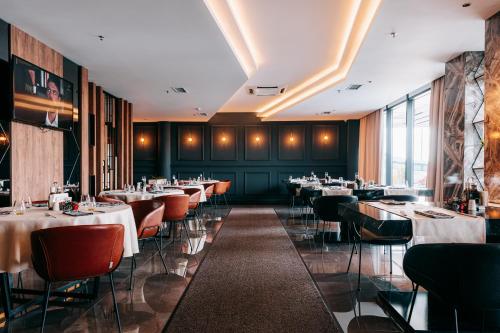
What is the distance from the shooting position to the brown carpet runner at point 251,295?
8.26 ft

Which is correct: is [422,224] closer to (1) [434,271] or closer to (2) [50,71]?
(1) [434,271]

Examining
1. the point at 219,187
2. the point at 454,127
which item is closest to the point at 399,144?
the point at 454,127

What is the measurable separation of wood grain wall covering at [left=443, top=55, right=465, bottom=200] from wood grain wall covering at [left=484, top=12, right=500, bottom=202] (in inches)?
39.9

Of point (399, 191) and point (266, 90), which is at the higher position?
point (266, 90)

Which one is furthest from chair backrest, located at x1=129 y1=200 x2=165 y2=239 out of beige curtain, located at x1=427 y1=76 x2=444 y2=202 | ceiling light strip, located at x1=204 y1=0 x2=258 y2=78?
beige curtain, located at x1=427 y1=76 x2=444 y2=202

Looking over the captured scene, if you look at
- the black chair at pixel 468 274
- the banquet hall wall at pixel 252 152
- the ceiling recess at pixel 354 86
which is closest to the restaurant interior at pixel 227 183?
the black chair at pixel 468 274

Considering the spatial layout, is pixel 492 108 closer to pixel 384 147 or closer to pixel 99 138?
pixel 384 147

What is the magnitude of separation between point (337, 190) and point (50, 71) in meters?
4.89

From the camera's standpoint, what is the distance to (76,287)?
10.7 ft

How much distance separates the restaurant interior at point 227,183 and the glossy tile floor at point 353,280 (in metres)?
0.02

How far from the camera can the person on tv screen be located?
16.3ft

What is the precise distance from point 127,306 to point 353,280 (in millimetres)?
2146

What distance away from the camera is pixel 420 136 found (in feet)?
27.1

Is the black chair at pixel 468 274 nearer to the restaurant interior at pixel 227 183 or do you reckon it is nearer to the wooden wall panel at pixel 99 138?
the restaurant interior at pixel 227 183
